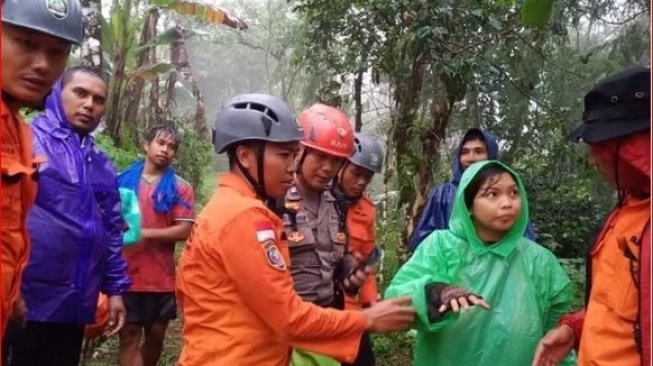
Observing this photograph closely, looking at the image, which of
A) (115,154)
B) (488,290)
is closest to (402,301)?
(488,290)

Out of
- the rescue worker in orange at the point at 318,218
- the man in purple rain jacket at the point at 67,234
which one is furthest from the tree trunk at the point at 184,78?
the rescue worker in orange at the point at 318,218

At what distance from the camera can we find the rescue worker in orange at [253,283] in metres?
2.30

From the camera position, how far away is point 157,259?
4934 millimetres

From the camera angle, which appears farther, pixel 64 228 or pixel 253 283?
pixel 64 228

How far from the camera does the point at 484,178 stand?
2938mm

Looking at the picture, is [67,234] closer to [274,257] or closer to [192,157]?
[274,257]

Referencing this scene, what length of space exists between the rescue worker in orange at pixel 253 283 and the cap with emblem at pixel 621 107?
3.02ft

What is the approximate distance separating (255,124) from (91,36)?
15.4ft

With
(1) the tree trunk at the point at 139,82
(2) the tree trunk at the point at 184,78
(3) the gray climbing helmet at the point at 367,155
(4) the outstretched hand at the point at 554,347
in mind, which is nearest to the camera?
(4) the outstretched hand at the point at 554,347

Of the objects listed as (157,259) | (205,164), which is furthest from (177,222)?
(205,164)

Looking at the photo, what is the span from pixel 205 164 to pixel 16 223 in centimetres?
1251

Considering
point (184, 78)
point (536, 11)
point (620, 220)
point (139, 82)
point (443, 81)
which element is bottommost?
point (620, 220)

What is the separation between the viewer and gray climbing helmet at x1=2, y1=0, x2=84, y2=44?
7.35 ft

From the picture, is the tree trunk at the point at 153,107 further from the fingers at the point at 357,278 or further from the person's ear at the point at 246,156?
the person's ear at the point at 246,156
